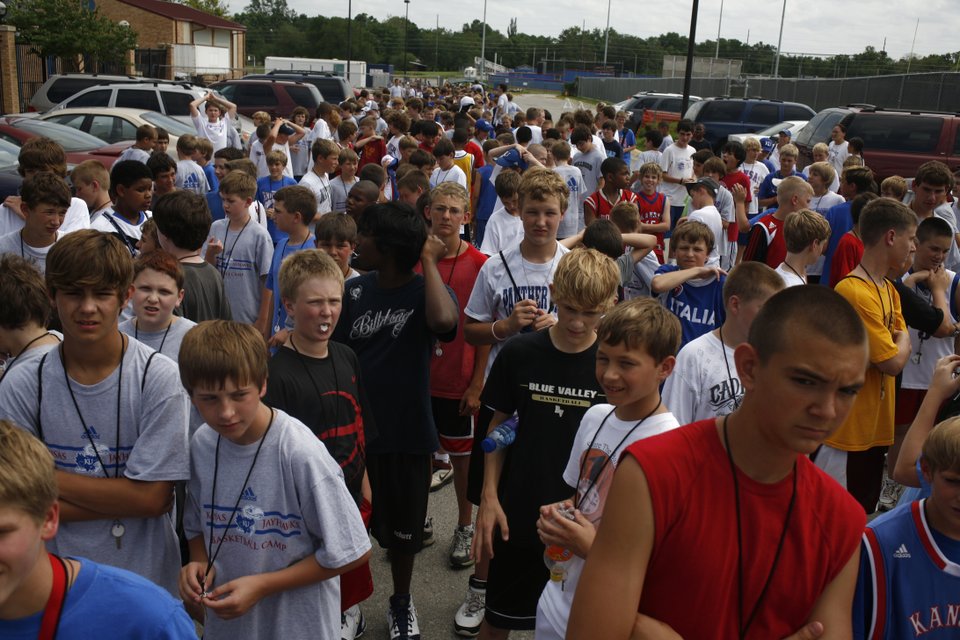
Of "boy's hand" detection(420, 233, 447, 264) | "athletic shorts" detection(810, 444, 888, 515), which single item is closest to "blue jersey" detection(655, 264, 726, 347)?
"athletic shorts" detection(810, 444, 888, 515)

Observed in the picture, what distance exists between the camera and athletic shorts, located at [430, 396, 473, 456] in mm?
5156

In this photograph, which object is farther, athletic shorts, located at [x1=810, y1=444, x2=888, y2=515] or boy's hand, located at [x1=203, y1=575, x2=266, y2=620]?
athletic shorts, located at [x1=810, y1=444, x2=888, y2=515]

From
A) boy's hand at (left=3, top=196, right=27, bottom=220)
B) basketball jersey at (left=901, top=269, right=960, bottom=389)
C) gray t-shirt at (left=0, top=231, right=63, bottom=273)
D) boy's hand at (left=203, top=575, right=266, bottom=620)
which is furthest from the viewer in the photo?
basketball jersey at (left=901, top=269, right=960, bottom=389)

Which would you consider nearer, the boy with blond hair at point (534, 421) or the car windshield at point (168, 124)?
the boy with blond hair at point (534, 421)

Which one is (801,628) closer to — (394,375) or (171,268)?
(394,375)

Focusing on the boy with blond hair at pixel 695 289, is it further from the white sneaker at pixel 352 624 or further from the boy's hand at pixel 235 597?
the boy's hand at pixel 235 597

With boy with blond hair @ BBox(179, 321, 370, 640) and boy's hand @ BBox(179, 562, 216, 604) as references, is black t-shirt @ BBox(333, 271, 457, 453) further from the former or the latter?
boy's hand @ BBox(179, 562, 216, 604)

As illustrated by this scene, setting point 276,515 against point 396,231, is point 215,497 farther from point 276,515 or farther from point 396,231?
point 396,231

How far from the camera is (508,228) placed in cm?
737

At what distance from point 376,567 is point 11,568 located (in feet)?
11.4

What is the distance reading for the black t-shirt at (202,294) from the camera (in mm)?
4668

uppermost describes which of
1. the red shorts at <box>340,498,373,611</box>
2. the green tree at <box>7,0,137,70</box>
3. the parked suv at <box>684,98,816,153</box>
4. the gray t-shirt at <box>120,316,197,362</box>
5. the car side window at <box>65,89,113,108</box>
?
the green tree at <box>7,0,137,70</box>

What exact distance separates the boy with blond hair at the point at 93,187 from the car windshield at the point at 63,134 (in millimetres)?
7935

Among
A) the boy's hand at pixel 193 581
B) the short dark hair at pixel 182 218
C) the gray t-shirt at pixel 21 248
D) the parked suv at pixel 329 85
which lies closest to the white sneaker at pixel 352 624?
the boy's hand at pixel 193 581
